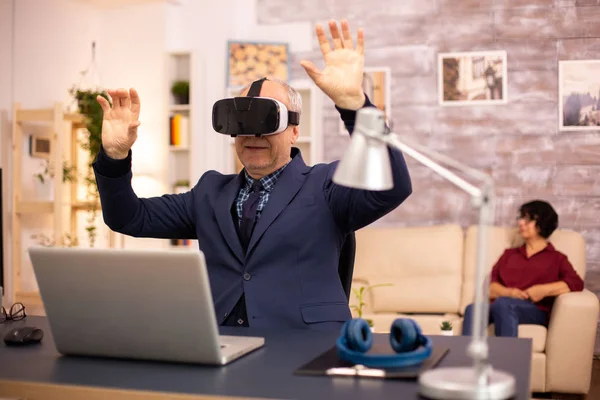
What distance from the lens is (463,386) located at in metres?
1.25

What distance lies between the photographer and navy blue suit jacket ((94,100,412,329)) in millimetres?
2162

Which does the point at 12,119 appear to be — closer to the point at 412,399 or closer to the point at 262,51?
the point at 262,51

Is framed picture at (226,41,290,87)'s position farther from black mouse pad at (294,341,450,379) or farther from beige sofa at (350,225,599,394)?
black mouse pad at (294,341,450,379)

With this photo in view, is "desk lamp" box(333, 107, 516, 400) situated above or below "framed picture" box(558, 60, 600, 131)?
below

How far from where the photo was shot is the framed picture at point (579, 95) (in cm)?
572

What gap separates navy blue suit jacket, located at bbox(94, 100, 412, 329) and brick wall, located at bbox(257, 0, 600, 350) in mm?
3629

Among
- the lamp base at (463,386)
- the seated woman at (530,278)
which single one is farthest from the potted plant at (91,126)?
the lamp base at (463,386)

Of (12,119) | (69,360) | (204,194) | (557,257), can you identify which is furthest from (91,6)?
(69,360)

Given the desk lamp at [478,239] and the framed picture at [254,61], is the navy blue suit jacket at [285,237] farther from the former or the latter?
the framed picture at [254,61]

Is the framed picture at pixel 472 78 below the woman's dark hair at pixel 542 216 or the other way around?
the other way around

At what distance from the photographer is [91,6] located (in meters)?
6.94

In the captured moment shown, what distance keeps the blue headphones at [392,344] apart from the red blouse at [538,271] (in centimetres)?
356

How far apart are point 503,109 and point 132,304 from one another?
4731mm

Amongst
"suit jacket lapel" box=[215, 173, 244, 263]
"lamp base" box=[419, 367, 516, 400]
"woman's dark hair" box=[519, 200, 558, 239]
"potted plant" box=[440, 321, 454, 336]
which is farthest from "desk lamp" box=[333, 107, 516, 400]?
"woman's dark hair" box=[519, 200, 558, 239]
